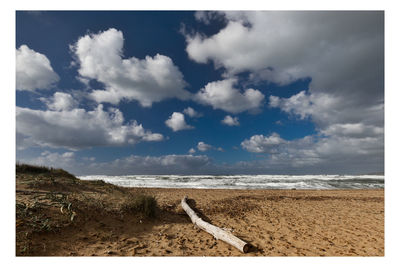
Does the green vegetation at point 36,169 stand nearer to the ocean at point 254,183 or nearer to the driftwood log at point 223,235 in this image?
the ocean at point 254,183

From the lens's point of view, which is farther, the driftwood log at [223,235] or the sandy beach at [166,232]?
the driftwood log at [223,235]

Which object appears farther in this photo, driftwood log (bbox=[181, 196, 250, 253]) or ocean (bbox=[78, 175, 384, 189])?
ocean (bbox=[78, 175, 384, 189])

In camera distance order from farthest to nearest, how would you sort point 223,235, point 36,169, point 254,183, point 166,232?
point 254,183 < point 36,169 < point 166,232 < point 223,235

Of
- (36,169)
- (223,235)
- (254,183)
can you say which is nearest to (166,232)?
(223,235)

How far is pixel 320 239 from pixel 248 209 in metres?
4.13

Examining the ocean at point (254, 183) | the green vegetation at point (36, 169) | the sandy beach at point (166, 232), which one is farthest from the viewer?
the ocean at point (254, 183)

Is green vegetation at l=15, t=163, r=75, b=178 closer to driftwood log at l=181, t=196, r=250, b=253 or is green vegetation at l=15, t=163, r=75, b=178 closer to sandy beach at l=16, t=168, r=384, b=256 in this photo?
sandy beach at l=16, t=168, r=384, b=256

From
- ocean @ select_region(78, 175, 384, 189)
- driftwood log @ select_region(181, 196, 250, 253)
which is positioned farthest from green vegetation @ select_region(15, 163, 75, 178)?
driftwood log @ select_region(181, 196, 250, 253)

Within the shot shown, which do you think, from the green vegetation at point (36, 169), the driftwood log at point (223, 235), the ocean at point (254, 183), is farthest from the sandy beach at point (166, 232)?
the ocean at point (254, 183)

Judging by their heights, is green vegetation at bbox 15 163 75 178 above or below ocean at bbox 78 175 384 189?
above

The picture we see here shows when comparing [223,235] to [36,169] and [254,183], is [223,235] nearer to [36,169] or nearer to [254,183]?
[36,169]

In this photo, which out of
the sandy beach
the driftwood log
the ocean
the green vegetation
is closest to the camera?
the sandy beach
